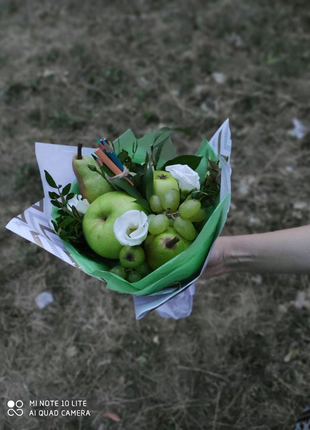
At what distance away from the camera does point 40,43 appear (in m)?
4.05

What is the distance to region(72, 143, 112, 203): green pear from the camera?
1.45m

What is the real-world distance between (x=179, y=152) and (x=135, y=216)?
2172mm

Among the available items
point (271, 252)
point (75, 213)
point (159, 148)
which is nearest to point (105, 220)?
point (75, 213)

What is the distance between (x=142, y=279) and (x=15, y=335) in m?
1.69

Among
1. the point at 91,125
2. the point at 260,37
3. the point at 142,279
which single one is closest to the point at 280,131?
the point at 260,37

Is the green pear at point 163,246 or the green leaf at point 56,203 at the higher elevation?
the green leaf at point 56,203

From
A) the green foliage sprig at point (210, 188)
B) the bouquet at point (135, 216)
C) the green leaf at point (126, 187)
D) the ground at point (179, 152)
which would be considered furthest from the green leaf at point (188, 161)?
the ground at point (179, 152)

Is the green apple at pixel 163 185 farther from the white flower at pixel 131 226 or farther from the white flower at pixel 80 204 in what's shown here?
the white flower at pixel 80 204

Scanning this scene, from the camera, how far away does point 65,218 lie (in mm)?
1405

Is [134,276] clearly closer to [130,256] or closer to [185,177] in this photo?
[130,256]

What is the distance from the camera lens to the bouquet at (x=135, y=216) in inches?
49.4

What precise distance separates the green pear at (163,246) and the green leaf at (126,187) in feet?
0.56

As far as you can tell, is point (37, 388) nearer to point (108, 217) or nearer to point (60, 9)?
point (108, 217)

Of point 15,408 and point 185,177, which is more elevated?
point 185,177
